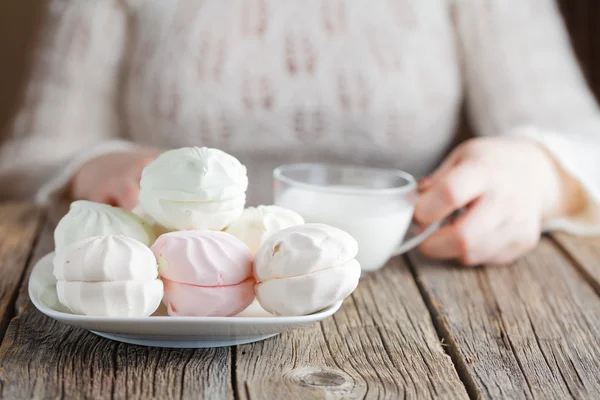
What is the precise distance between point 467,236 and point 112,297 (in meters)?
0.39

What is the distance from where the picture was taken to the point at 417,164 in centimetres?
110

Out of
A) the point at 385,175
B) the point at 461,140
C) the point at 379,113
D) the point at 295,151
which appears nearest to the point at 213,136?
the point at 295,151

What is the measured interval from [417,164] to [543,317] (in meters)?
0.55

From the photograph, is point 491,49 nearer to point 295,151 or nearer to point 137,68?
point 295,151

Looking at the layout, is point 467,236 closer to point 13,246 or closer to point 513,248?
point 513,248

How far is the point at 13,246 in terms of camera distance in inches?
29.0

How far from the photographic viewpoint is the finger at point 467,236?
2.27 ft

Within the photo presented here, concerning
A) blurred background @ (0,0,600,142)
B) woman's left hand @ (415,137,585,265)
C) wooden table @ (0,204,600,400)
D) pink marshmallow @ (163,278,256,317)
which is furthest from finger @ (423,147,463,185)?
blurred background @ (0,0,600,142)

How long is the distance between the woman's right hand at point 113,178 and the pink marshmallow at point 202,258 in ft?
0.86

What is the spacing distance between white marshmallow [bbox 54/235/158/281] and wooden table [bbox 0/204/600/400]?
6 cm

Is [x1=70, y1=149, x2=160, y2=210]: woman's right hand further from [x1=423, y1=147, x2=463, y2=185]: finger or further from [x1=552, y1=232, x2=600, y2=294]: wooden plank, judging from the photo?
[x1=552, y1=232, x2=600, y2=294]: wooden plank

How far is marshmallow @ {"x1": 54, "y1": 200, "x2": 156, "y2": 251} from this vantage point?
46cm

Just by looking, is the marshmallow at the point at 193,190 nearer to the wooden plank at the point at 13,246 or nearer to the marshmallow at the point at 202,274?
the marshmallow at the point at 202,274

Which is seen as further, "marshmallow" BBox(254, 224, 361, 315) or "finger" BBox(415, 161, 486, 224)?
"finger" BBox(415, 161, 486, 224)
